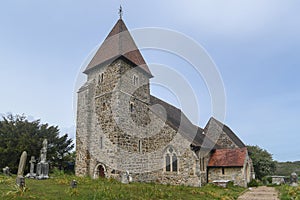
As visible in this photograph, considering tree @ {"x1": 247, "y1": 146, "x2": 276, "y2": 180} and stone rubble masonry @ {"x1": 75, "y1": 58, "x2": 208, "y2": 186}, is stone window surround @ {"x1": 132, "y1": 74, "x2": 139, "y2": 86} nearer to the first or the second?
stone rubble masonry @ {"x1": 75, "y1": 58, "x2": 208, "y2": 186}

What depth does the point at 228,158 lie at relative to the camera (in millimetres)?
23062

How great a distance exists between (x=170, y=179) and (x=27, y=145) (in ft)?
43.8

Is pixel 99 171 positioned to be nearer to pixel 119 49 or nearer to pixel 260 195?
pixel 119 49

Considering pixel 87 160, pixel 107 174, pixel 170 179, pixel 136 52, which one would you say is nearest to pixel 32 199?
pixel 107 174

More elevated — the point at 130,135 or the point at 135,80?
the point at 135,80

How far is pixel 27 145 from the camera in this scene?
78.0ft

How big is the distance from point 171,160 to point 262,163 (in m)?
18.6

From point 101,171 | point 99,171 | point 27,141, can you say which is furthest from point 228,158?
point 27,141

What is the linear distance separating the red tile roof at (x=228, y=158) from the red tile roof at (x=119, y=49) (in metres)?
9.57

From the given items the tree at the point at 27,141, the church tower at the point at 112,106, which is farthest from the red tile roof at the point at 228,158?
the tree at the point at 27,141

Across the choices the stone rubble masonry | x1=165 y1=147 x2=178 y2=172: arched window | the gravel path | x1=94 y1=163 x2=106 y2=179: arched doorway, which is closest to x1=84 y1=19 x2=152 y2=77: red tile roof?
the stone rubble masonry

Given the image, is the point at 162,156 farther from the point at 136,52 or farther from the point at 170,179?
the point at 136,52

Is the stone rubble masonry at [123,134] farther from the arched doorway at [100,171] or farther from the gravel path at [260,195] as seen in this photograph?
the gravel path at [260,195]

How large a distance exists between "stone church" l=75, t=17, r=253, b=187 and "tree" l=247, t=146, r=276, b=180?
11.8m
